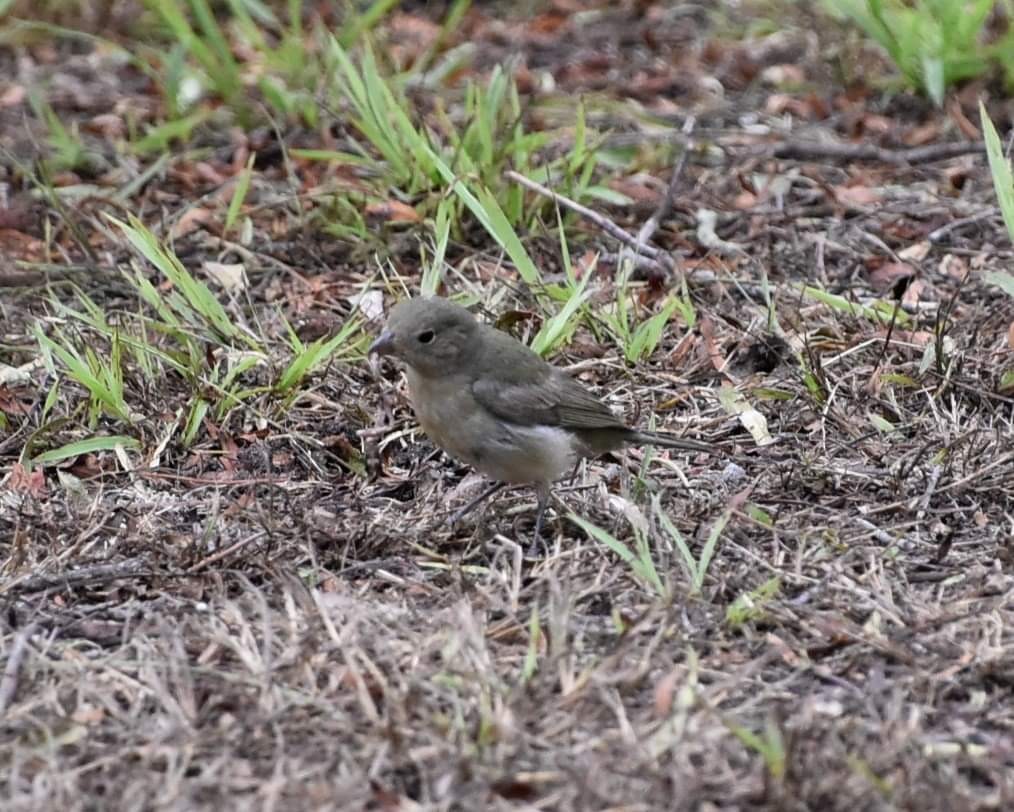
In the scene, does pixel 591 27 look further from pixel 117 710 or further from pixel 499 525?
pixel 117 710

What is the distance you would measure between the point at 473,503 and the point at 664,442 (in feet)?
2.04

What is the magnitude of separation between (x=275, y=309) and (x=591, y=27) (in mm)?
3860

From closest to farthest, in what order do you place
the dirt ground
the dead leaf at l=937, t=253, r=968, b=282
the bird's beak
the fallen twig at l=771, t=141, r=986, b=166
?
the dirt ground → the bird's beak → the dead leaf at l=937, t=253, r=968, b=282 → the fallen twig at l=771, t=141, r=986, b=166

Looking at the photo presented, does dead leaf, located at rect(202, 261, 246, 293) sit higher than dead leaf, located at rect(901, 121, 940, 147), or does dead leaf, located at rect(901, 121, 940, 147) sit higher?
dead leaf, located at rect(202, 261, 246, 293)

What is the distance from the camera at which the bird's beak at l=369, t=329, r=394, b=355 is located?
15.7 feet

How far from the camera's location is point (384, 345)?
189 inches

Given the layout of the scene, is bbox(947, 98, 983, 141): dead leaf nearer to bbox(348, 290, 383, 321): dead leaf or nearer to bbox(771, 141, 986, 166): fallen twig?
bbox(771, 141, 986, 166): fallen twig

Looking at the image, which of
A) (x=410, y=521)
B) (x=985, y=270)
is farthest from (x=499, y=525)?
(x=985, y=270)

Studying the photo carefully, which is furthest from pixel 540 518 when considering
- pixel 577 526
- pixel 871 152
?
pixel 871 152

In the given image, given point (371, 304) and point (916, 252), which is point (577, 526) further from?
point (916, 252)

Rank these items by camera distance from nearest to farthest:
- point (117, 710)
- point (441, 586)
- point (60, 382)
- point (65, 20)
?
point (117, 710) → point (441, 586) → point (60, 382) → point (65, 20)

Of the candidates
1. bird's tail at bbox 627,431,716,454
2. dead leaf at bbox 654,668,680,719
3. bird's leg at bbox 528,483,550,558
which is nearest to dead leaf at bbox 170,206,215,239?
bird's leg at bbox 528,483,550,558

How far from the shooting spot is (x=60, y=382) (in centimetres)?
554

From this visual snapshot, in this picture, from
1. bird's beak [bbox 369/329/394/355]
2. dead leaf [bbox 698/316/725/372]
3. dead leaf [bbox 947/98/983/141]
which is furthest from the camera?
dead leaf [bbox 947/98/983/141]
